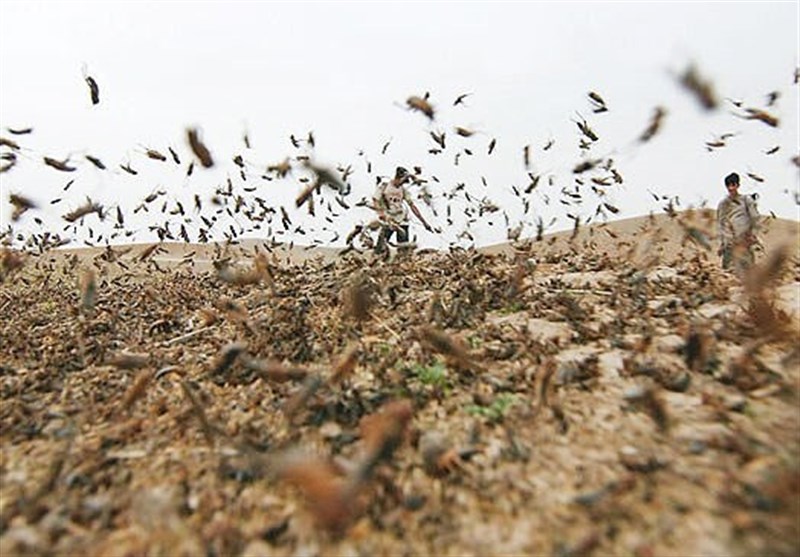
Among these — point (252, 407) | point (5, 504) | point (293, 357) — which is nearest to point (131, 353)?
point (293, 357)

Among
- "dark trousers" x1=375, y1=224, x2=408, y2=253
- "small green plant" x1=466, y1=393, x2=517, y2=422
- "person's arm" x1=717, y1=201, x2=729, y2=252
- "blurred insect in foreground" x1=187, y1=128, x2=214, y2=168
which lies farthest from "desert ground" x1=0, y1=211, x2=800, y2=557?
"dark trousers" x1=375, y1=224, x2=408, y2=253

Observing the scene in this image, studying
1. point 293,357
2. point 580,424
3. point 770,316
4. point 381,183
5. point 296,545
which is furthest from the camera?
point 381,183

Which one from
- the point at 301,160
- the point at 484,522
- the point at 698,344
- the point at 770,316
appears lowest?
the point at 484,522

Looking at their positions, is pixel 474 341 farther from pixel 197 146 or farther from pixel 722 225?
pixel 722 225

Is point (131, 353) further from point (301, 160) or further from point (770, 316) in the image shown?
point (770, 316)

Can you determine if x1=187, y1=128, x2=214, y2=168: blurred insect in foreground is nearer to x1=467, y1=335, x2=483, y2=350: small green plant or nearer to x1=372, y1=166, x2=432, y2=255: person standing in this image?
x1=467, y1=335, x2=483, y2=350: small green plant

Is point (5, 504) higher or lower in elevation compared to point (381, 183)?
lower

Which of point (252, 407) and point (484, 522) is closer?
point (484, 522)
